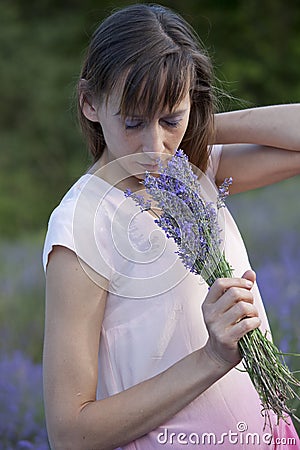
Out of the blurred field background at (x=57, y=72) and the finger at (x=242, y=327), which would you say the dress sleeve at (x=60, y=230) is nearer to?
the finger at (x=242, y=327)

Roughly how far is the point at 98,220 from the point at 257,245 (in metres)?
3.68

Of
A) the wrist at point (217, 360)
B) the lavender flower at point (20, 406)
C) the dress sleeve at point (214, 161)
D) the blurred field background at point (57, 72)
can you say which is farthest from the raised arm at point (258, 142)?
the blurred field background at point (57, 72)

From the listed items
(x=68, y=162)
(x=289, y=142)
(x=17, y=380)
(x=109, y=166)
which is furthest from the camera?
(x=68, y=162)

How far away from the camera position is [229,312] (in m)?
1.39

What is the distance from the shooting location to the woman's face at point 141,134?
1.56m

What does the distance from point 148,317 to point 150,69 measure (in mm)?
463

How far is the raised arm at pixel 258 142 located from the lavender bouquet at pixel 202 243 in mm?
419

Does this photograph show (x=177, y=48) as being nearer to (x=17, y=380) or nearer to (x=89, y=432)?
(x=89, y=432)

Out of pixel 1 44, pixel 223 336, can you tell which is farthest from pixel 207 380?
pixel 1 44

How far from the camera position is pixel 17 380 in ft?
11.2

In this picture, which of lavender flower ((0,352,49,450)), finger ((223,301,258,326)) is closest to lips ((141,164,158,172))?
finger ((223,301,258,326))

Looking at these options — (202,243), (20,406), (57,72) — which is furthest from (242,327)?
(57,72)

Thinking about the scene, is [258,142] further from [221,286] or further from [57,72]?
[57,72]

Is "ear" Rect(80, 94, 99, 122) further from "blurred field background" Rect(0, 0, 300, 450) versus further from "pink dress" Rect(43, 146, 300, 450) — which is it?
"blurred field background" Rect(0, 0, 300, 450)
